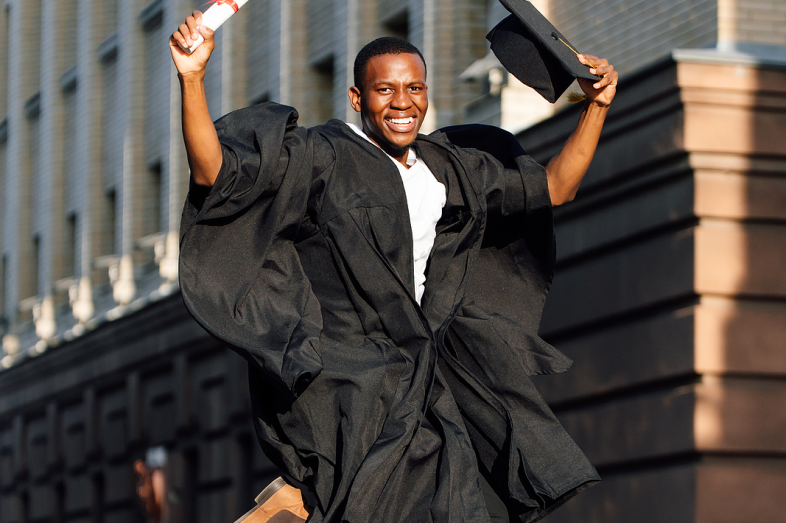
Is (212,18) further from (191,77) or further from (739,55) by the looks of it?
(739,55)

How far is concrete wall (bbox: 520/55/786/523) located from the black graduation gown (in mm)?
6327

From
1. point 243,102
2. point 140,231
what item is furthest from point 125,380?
point 243,102

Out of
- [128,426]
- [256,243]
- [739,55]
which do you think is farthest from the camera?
[128,426]

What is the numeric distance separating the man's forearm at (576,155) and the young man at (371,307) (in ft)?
0.03

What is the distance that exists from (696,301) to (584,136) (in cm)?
636

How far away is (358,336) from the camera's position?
4613 mm

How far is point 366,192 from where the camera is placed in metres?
4.62

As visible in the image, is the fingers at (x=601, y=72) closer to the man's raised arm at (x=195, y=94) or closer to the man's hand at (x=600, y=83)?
the man's hand at (x=600, y=83)

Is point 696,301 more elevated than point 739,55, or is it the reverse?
point 739,55

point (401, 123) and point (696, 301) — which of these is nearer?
point (401, 123)

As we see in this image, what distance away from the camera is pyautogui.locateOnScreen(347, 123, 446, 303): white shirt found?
186 inches

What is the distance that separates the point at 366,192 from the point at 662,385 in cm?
707

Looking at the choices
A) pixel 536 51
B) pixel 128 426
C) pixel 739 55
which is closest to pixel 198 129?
pixel 536 51

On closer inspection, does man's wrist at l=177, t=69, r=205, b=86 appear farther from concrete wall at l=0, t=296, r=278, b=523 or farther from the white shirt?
concrete wall at l=0, t=296, r=278, b=523
